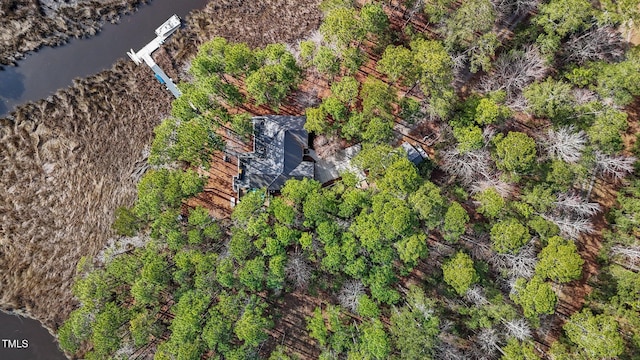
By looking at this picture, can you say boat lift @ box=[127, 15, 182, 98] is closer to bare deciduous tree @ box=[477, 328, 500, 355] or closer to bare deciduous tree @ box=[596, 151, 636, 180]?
bare deciduous tree @ box=[477, 328, 500, 355]

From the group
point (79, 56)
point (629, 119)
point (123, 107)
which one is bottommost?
point (629, 119)

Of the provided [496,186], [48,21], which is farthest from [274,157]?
[48,21]

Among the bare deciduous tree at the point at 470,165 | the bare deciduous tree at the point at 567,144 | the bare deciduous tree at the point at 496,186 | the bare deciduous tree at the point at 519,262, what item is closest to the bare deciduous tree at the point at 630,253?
the bare deciduous tree at the point at 519,262

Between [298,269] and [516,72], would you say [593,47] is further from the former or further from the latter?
[298,269]

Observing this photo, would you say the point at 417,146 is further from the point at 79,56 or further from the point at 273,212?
the point at 79,56

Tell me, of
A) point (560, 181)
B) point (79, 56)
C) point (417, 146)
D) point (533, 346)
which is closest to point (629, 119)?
point (560, 181)

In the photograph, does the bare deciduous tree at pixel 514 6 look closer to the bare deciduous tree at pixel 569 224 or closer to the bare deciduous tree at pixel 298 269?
the bare deciduous tree at pixel 569 224
